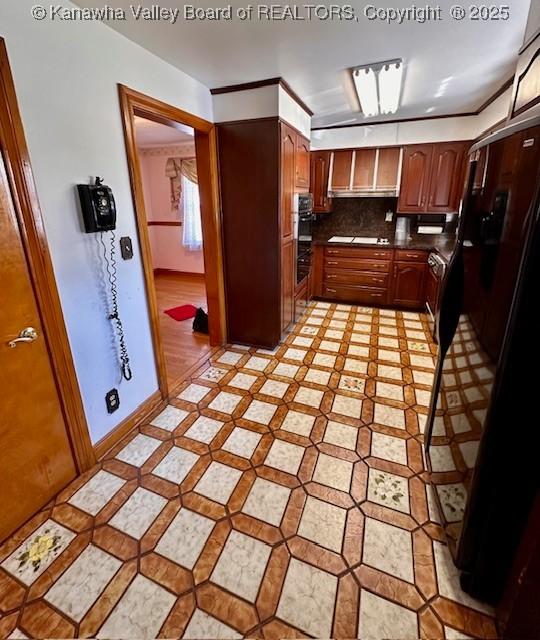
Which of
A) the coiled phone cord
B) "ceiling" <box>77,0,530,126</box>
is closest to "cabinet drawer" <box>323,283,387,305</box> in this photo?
"ceiling" <box>77,0,530,126</box>

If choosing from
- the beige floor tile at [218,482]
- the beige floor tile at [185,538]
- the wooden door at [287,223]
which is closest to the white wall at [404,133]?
the wooden door at [287,223]

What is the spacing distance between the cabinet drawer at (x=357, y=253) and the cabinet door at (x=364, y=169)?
32.2 inches

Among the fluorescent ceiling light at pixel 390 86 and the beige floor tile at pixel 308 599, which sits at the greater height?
A: the fluorescent ceiling light at pixel 390 86

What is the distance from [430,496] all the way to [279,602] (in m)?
0.95

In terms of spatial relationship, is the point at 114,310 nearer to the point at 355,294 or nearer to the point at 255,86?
the point at 255,86

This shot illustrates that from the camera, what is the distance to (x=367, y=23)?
183 centimetres

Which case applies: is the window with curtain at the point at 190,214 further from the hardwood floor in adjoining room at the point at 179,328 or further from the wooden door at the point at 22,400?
the wooden door at the point at 22,400

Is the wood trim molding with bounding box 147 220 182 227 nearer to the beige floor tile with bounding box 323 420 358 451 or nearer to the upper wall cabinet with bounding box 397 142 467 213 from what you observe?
the upper wall cabinet with bounding box 397 142 467 213

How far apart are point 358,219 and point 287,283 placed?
6.76 ft

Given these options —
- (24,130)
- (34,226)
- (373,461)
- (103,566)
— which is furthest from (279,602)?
(24,130)

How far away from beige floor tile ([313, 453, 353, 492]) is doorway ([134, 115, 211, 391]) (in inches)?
101

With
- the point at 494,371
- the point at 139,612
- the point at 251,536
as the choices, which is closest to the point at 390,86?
the point at 494,371

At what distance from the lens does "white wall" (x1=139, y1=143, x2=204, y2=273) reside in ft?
18.9

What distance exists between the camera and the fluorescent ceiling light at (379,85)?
2.37m
